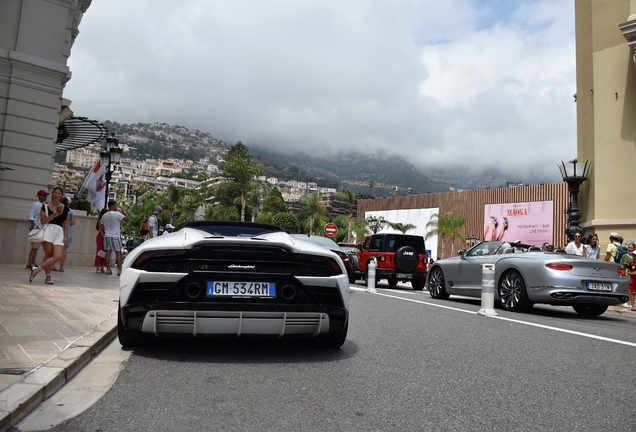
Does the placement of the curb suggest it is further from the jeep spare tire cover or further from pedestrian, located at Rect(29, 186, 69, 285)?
the jeep spare tire cover

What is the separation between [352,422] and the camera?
128 inches

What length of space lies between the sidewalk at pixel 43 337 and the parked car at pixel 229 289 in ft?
1.94

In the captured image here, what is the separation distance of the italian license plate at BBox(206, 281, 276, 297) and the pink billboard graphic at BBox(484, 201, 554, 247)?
3630 centimetres

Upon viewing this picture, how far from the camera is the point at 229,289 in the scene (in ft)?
15.5

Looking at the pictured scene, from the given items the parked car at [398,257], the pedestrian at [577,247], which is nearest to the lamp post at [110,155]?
the parked car at [398,257]

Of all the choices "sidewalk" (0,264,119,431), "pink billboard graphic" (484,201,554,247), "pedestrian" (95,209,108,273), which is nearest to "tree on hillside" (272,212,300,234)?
"pink billboard graphic" (484,201,554,247)

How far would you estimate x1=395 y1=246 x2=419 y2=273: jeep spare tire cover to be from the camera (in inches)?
704

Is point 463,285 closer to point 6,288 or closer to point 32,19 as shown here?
point 6,288

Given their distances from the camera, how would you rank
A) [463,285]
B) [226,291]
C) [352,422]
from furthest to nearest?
[463,285] < [226,291] < [352,422]

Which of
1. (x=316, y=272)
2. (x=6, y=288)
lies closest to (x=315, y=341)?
(x=316, y=272)

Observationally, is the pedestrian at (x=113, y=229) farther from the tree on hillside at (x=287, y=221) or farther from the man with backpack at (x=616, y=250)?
the tree on hillside at (x=287, y=221)

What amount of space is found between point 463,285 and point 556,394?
8411mm

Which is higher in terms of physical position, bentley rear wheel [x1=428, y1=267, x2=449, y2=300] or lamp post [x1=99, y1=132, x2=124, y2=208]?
lamp post [x1=99, y1=132, x2=124, y2=208]

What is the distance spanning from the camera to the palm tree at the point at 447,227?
49.2 metres
